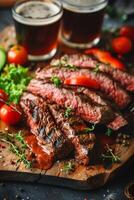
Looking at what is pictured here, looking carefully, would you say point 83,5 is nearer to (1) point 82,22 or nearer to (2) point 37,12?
(1) point 82,22

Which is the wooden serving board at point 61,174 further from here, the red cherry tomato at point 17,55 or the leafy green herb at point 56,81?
the red cherry tomato at point 17,55

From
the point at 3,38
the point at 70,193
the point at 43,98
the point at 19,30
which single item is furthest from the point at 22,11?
the point at 70,193

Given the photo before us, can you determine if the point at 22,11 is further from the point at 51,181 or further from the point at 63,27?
the point at 51,181

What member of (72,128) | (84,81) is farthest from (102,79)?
(72,128)

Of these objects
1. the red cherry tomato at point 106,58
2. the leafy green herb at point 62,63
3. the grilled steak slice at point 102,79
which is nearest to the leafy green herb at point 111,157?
the grilled steak slice at point 102,79

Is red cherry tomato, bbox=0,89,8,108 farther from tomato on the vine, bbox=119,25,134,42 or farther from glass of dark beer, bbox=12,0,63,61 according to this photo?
tomato on the vine, bbox=119,25,134,42

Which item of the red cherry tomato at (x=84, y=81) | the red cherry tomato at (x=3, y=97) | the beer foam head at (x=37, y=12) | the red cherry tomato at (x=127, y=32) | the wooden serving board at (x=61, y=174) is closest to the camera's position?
the wooden serving board at (x=61, y=174)
